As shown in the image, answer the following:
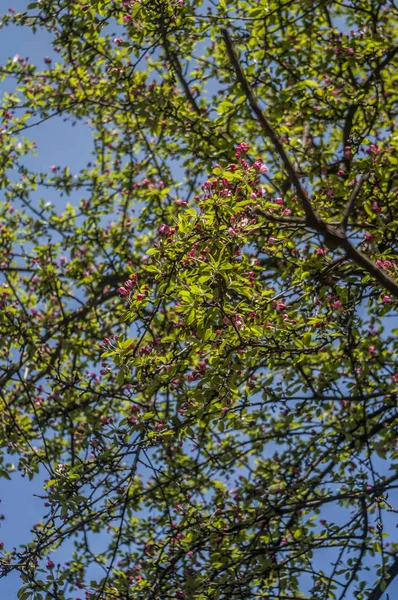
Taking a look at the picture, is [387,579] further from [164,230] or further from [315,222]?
[164,230]

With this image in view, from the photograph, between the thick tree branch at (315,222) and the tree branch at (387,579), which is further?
the tree branch at (387,579)

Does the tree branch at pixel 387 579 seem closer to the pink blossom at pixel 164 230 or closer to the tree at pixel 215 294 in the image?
the tree at pixel 215 294

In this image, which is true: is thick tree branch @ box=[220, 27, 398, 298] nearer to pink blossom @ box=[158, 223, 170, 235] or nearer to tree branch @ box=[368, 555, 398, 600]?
pink blossom @ box=[158, 223, 170, 235]

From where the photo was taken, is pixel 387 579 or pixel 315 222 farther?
pixel 387 579

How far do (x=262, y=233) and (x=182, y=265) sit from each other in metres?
1.48

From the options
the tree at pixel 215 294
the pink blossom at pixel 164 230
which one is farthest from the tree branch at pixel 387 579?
the pink blossom at pixel 164 230

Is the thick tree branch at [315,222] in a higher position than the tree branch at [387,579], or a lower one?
higher

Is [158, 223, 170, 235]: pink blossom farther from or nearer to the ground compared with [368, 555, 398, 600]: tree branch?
farther from the ground

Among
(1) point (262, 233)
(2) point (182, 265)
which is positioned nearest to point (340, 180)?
(1) point (262, 233)

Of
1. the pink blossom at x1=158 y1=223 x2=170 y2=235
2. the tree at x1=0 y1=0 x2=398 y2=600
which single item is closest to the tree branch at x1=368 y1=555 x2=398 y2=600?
the tree at x1=0 y1=0 x2=398 y2=600

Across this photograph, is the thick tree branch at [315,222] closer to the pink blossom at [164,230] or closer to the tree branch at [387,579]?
the pink blossom at [164,230]

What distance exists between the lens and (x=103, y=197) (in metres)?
7.88

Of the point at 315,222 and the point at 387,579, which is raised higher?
the point at 315,222

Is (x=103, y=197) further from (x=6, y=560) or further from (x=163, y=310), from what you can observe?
(x=6, y=560)
